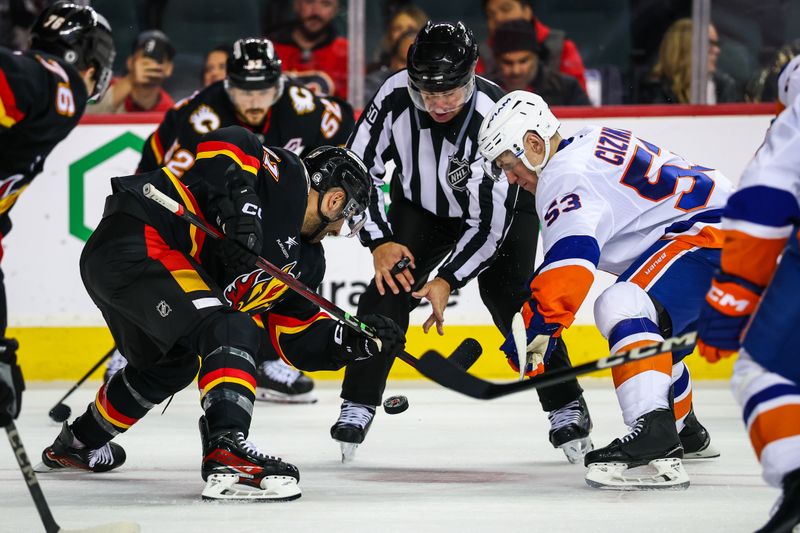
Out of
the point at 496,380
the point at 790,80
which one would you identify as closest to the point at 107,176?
the point at 496,380

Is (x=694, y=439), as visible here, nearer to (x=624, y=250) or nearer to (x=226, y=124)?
(x=624, y=250)

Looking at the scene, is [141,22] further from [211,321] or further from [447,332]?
[211,321]

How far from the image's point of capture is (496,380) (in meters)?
5.62

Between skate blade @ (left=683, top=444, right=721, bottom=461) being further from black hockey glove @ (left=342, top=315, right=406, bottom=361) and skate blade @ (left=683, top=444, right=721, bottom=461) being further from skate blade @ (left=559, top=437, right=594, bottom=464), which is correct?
black hockey glove @ (left=342, top=315, right=406, bottom=361)

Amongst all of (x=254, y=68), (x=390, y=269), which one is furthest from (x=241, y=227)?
(x=254, y=68)

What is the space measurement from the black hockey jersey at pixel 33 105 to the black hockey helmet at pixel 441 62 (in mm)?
1175

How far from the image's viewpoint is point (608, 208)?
10.6 feet

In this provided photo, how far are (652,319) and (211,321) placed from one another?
1073 millimetres

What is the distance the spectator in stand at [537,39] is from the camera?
574 centimetres

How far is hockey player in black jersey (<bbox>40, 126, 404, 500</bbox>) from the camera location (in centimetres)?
291

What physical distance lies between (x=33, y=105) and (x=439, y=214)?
158cm

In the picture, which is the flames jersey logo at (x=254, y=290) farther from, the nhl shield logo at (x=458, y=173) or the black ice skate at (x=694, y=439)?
the black ice skate at (x=694, y=439)

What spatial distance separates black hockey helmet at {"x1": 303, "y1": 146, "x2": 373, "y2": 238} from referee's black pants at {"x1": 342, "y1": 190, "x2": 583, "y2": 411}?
576 mm

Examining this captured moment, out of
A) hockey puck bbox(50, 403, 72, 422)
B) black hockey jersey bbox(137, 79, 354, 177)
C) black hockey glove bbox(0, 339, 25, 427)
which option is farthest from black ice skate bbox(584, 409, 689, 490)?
black hockey jersey bbox(137, 79, 354, 177)
